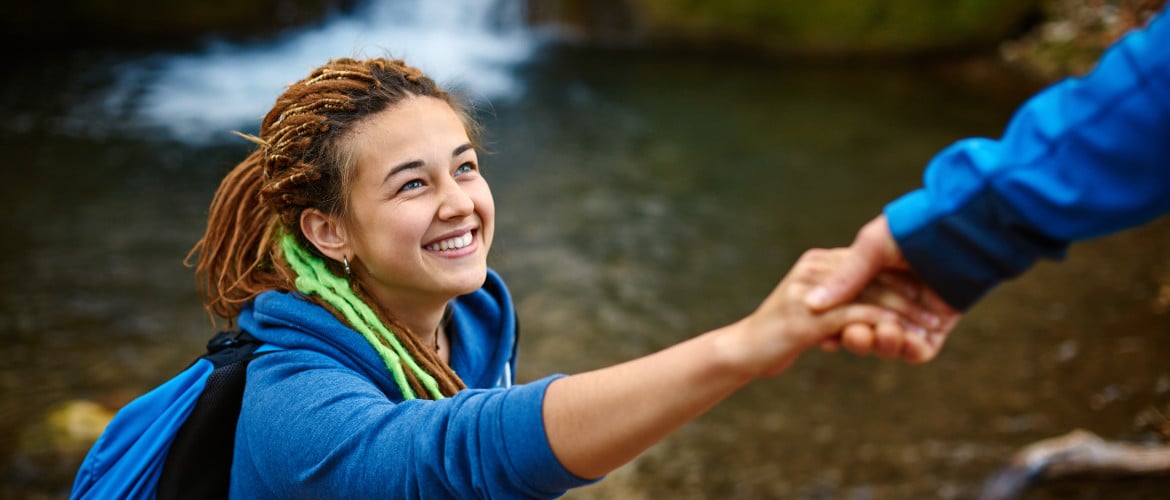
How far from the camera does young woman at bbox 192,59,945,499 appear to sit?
137cm

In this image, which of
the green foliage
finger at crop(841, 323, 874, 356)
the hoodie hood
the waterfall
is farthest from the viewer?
the green foliage

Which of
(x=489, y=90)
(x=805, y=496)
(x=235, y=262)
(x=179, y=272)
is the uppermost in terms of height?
(x=489, y=90)

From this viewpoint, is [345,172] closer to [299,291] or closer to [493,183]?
[299,291]

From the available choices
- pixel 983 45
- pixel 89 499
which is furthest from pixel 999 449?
pixel 983 45

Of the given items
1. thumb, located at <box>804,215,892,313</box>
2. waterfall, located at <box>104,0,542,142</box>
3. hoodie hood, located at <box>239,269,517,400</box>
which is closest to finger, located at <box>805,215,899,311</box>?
thumb, located at <box>804,215,892,313</box>

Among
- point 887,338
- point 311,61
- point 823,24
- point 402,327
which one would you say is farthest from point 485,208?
point 823,24

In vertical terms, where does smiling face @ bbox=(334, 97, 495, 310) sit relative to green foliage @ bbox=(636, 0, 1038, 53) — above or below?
below

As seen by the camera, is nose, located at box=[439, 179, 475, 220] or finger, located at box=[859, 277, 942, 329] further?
nose, located at box=[439, 179, 475, 220]

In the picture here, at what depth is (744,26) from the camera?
13883mm

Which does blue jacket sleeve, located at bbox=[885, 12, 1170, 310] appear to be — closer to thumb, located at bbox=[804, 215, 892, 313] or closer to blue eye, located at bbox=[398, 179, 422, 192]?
thumb, located at bbox=[804, 215, 892, 313]

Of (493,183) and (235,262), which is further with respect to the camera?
(493,183)

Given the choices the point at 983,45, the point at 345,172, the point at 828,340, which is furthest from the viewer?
the point at 983,45

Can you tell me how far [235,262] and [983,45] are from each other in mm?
12690

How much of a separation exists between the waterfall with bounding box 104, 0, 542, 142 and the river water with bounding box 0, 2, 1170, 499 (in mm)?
74
